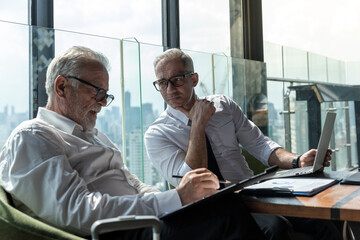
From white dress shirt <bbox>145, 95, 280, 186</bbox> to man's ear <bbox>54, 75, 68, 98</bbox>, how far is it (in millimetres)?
807

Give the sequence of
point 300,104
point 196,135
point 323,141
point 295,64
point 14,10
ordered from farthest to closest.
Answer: point 295,64
point 300,104
point 14,10
point 196,135
point 323,141

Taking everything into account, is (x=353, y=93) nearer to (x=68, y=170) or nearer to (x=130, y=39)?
(x=130, y=39)

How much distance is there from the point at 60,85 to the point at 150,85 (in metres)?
1.45

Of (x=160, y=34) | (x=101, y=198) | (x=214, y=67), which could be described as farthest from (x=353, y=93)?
(x=101, y=198)

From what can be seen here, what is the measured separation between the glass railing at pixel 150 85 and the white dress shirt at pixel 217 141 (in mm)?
449

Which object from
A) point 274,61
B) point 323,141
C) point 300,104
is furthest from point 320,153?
point 274,61

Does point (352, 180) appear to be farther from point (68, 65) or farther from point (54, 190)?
point (68, 65)

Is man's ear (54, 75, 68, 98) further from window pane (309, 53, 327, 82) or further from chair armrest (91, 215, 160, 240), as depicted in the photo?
window pane (309, 53, 327, 82)

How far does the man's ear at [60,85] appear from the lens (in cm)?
180

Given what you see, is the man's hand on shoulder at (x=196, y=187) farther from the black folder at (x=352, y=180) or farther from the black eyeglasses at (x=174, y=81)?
the black eyeglasses at (x=174, y=81)

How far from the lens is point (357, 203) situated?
1332 mm

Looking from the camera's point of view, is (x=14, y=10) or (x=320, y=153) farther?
(x=14, y=10)

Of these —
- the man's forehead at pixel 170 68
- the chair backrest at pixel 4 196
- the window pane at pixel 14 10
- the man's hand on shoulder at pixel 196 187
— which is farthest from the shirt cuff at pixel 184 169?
the window pane at pixel 14 10

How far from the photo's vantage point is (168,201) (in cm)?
154
